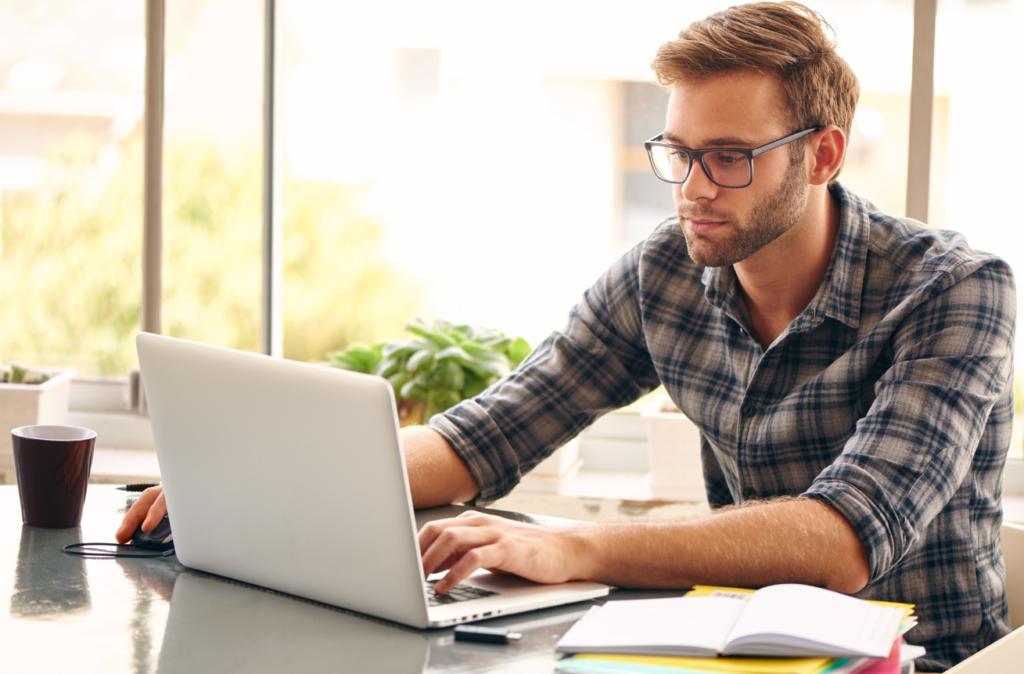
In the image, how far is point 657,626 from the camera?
0.89m

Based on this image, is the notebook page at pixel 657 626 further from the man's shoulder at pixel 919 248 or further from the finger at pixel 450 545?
the man's shoulder at pixel 919 248

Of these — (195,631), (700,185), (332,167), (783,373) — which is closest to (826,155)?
(700,185)

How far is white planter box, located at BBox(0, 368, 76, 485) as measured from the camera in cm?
255

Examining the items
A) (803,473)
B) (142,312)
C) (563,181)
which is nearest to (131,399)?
(142,312)

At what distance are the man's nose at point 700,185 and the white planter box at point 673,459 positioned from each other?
113 cm

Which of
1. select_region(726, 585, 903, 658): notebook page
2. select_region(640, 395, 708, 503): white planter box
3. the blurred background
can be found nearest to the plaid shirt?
select_region(726, 585, 903, 658): notebook page

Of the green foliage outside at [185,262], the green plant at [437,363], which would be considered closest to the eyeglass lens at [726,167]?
the green plant at [437,363]

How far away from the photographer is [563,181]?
2820 millimetres

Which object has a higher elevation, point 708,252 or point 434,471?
point 708,252

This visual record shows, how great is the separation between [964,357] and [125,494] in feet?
3.72

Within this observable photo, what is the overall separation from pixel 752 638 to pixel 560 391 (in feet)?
2.73

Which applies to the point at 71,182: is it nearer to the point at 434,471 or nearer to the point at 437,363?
the point at 437,363

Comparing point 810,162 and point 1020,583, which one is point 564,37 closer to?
point 810,162

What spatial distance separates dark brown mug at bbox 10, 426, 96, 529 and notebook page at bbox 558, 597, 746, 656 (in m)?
0.69
